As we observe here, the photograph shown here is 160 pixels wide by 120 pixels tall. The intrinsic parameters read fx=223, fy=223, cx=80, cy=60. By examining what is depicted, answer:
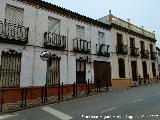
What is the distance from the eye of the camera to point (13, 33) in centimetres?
1478

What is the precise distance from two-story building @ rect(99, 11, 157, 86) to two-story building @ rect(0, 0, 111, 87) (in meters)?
1.51

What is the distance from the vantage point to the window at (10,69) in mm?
14086

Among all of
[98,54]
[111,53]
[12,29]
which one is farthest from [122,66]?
[12,29]

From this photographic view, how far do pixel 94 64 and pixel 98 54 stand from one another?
1.16 m

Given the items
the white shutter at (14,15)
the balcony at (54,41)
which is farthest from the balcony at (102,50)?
the white shutter at (14,15)

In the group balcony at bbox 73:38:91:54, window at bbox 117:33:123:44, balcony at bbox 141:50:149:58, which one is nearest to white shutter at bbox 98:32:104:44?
balcony at bbox 73:38:91:54

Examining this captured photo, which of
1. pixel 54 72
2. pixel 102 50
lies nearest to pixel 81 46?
pixel 102 50

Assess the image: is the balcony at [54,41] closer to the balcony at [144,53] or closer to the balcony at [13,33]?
the balcony at [13,33]

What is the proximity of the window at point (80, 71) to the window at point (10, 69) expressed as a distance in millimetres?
5952

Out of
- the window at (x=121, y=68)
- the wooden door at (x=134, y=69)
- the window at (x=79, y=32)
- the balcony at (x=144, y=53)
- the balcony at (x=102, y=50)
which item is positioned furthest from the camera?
the balcony at (x=144, y=53)

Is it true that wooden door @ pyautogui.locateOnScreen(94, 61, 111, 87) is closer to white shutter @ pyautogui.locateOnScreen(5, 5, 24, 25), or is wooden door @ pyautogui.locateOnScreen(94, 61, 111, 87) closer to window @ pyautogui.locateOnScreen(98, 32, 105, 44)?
window @ pyautogui.locateOnScreen(98, 32, 105, 44)

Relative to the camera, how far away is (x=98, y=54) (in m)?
21.8

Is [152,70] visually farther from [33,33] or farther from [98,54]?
[33,33]

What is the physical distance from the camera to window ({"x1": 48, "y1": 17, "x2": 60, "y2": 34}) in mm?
17748
